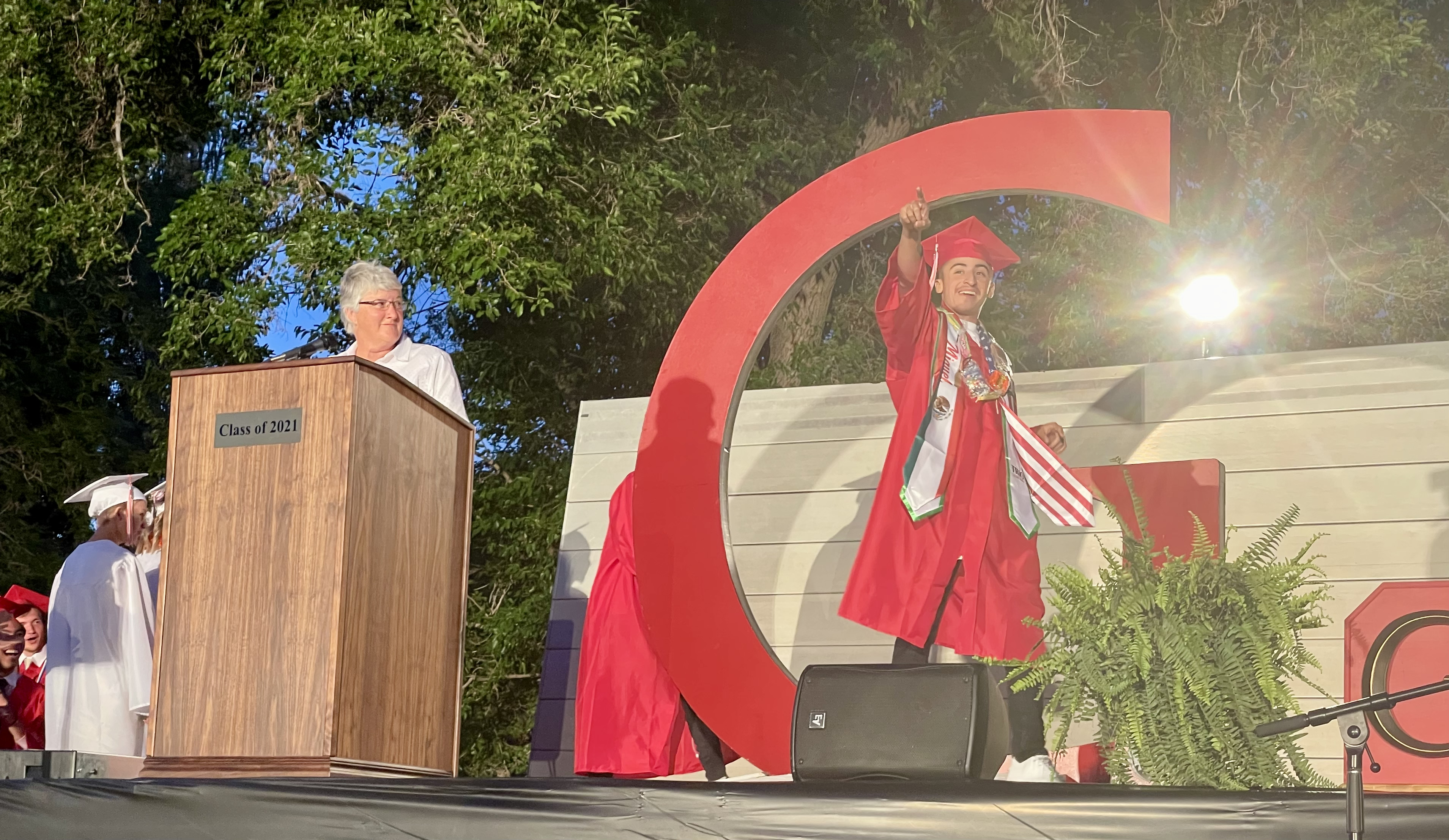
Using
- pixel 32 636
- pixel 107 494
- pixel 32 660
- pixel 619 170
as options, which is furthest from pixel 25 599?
pixel 619 170

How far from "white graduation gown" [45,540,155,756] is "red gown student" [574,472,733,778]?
5.52 ft

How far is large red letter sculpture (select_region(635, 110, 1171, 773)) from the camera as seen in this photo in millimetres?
5660

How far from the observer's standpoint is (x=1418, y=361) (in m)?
6.44

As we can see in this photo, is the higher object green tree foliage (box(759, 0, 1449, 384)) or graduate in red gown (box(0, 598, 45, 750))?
green tree foliage (box(759, 0, 1449, 384))

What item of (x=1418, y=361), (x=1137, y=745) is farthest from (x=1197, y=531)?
(x=1418, y=361)

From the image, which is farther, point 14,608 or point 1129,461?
point 14,608

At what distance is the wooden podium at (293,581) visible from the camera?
11.1 feet

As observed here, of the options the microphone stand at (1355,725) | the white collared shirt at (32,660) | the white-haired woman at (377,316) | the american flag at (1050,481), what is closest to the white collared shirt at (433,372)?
the white-haired woman at (377,316)

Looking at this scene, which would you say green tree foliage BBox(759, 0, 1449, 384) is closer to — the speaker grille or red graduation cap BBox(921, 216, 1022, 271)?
red graduation cap BBox(921, 216, 1022, 271)

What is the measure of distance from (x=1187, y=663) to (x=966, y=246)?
3.56 m

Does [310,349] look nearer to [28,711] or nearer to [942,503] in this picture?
[942,503]

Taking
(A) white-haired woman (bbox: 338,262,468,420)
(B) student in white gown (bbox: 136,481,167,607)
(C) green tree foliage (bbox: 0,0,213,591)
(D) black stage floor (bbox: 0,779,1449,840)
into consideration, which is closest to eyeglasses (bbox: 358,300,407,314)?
(A) white-haired woman (bbox: 338,262,468,420)

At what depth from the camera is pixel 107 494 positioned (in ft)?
21.4

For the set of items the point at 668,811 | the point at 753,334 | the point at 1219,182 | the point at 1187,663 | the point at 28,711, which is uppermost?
the point at 1219,182
